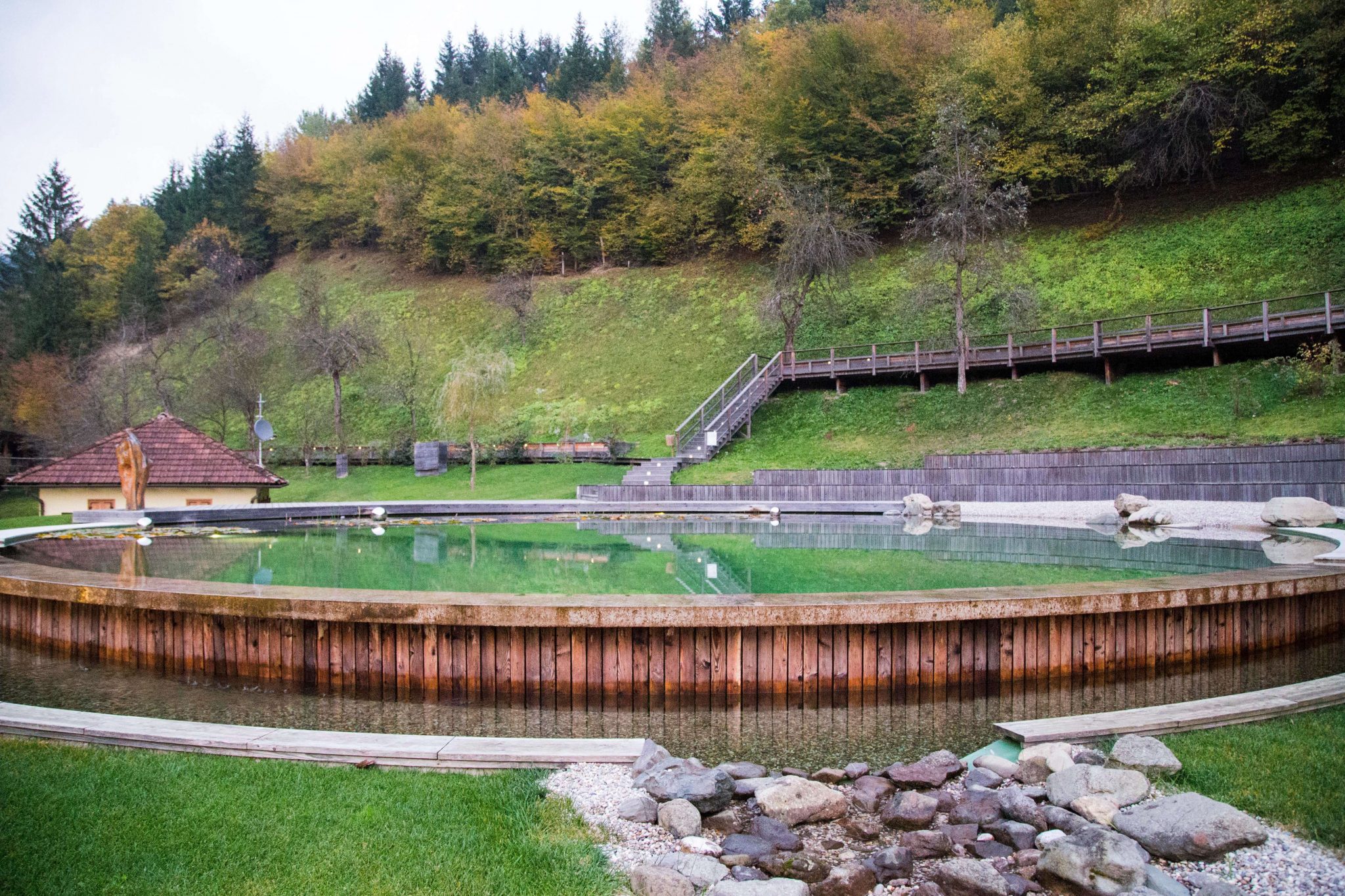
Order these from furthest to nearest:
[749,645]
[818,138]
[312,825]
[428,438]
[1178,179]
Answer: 1. [818,138]
2. [428,438]
3. [1178,179]
4. [749,645]
5. [312,825]

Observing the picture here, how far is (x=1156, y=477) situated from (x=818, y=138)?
28564 mm

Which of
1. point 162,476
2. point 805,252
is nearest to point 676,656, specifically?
point 162,476

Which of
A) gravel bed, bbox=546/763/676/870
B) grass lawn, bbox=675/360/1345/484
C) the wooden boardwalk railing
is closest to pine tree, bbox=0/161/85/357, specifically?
the wooden boardwalk railing

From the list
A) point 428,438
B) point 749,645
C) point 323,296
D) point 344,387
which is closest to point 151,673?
point 749,645

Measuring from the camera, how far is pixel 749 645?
672 cm

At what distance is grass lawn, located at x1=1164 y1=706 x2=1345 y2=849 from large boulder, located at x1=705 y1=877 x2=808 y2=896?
2297 mm

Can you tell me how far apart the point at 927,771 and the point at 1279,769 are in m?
1.78

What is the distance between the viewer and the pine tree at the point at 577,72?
68.1 m

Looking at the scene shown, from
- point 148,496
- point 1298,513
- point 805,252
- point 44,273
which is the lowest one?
point 1298,513

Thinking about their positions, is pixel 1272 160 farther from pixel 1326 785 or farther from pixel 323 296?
pixel 323 296

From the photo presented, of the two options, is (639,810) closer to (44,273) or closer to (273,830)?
(273,830)

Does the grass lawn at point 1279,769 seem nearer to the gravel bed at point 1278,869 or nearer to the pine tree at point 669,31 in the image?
the gravel bed at point 1278,869

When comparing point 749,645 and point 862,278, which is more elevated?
point 862,278

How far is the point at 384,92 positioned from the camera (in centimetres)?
8838
